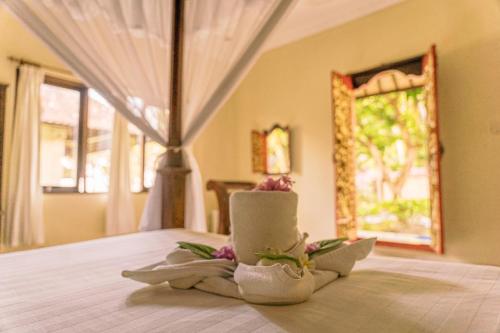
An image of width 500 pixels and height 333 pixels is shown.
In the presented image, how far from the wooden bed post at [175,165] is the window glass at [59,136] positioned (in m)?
1.70

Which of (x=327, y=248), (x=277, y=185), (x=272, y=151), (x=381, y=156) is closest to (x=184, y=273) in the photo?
(x=277, y=185)

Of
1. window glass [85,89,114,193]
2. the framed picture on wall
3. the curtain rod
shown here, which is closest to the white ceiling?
the framed picture on wall

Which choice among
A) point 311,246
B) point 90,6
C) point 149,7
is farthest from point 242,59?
point 311,246

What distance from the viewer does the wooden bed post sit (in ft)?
5.92

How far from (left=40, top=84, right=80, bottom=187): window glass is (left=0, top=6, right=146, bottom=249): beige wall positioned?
7.7 inches

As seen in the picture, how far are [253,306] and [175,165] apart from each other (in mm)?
1372

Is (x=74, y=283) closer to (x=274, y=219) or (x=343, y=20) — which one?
(x=274, y=219)

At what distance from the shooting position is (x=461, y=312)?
0.61m

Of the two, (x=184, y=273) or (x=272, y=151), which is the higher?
(x=272, y=151)

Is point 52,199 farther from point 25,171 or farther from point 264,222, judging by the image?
point 264,222

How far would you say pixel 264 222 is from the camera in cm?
77

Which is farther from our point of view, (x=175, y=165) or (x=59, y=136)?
(x=59, y=136)

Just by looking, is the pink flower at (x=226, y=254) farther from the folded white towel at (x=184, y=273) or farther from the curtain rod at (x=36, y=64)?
the curtain rod at (x=36, y=64)

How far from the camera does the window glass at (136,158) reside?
3533 mm
